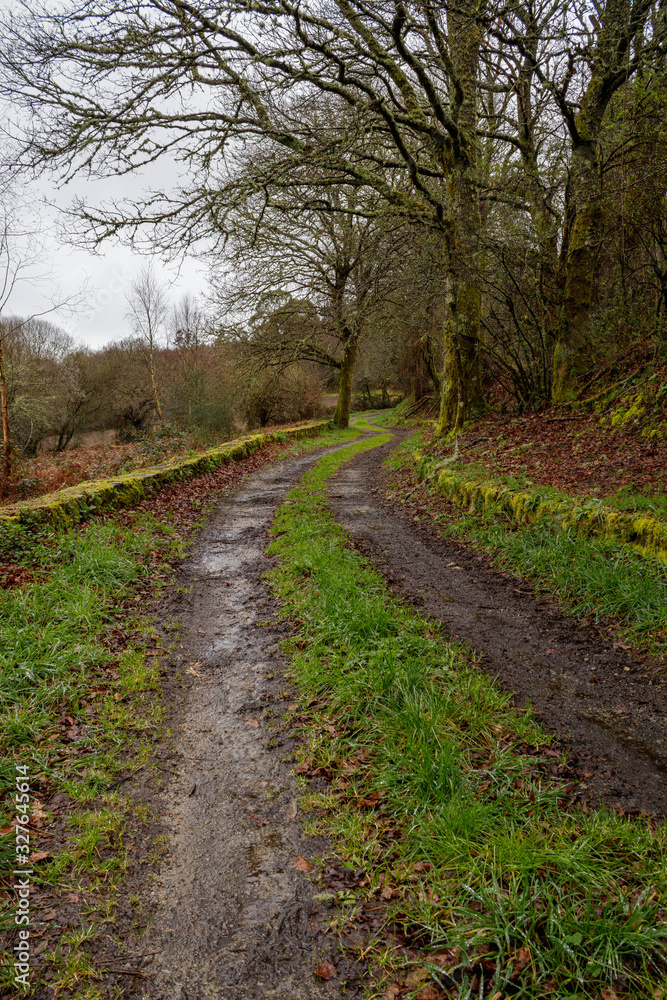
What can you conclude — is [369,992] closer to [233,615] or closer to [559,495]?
[233,615]

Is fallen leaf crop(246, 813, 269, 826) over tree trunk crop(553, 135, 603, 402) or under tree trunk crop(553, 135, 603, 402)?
under

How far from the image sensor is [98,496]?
7.09 metres

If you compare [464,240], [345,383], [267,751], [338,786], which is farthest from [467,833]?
[345,383]

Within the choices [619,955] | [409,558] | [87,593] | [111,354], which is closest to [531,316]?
[409,558]

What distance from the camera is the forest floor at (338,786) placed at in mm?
1930

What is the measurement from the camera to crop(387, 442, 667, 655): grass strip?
4141mm

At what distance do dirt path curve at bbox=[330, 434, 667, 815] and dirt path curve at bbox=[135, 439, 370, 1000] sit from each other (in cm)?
168

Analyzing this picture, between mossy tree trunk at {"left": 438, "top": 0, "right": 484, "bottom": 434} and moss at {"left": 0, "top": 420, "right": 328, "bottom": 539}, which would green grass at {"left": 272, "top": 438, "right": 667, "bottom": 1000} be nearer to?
moss at {"left": 0, "top": 420, "right": 328, "bottom": 539}

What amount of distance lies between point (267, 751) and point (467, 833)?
1.38 m

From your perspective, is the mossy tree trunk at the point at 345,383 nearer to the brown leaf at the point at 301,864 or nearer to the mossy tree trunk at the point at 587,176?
Answer: the mossy tree trunk at the point at 587,176

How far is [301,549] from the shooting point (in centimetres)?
626

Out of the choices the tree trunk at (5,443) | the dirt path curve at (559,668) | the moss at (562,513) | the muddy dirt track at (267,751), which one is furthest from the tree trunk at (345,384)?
the muddy dirt track at (267,751)

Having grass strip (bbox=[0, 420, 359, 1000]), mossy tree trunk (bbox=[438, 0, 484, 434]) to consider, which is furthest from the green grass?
mossy tree trunk (bbox=[438, 0, 484, 434])

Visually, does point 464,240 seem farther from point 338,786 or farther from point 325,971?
point 325,971
